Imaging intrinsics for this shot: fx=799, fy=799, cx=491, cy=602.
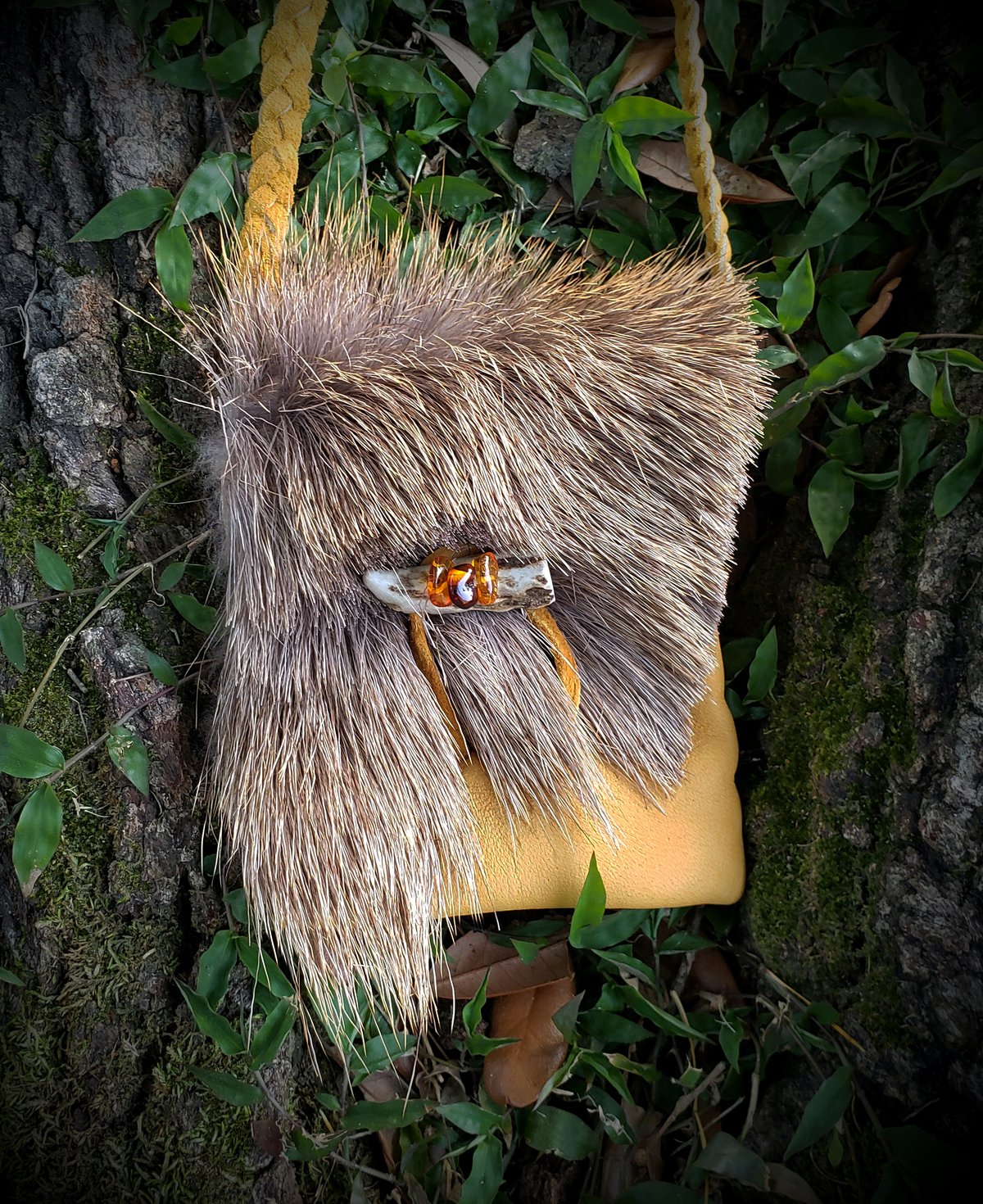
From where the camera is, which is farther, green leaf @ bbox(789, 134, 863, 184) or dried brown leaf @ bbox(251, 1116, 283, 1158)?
green leaf @ bbox(789, 134, 863, 184)

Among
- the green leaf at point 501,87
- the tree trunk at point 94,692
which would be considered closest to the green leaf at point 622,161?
the green leaf at point 501,87

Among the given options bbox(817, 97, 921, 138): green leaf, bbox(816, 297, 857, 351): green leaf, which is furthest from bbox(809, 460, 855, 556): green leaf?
bbox(817, 97, 921, 138): green leaf

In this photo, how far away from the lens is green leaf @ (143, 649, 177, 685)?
0.77m

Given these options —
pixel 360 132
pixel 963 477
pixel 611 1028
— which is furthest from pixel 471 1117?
pixel 360 132

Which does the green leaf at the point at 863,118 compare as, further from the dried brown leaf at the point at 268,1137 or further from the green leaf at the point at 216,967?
the dried brown leaf at the point at 268,1137

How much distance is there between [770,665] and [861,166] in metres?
0.57

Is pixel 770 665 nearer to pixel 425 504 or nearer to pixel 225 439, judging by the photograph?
pixel 425 504

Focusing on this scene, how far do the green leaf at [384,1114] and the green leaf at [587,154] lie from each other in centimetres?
95

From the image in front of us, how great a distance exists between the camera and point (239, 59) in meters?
0.77

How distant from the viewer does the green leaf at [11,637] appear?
731 millimetres

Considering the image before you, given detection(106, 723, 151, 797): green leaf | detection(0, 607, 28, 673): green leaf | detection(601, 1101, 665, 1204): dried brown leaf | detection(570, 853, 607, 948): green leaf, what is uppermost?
detection(0, 607, 28, 673): green leaf

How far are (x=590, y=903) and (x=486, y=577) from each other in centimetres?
35

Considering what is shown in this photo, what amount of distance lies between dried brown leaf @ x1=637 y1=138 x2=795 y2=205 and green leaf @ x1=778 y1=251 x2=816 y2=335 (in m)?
0.10

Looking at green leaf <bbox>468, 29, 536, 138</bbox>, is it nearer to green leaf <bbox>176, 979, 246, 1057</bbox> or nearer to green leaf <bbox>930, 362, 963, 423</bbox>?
green leaf <bbox>930, 362, 963, 423</bbox>
